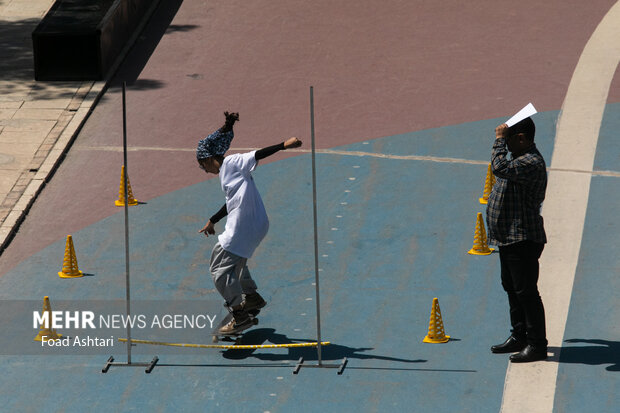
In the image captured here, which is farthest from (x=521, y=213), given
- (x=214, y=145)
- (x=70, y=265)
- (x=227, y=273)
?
(x=70, y=265)

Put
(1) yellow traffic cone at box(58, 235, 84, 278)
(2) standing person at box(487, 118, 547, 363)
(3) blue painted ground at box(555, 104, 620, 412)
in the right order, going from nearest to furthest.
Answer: (3) blue painted ground at box(555, 104, 620, 412), (2) standing person at box(487, 118, 547, 363), (1) yellow traffic cone at box(58, 235, 84, 278)

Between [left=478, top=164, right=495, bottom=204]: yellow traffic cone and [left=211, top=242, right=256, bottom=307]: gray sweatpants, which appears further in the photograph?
[left=478, top=164, right=495, bottom=204]: yellow traffic cone

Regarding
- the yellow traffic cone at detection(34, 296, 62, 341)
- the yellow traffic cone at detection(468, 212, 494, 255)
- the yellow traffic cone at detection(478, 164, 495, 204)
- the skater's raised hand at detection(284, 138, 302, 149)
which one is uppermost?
the skater's raised hand at detection(284, 138, 302, 149)

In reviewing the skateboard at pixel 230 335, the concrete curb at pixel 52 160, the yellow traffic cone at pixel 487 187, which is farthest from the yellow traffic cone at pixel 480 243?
the concrete curb at pixel 52 160

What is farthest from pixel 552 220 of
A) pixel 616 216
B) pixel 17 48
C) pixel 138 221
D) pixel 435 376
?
pixel 17 48

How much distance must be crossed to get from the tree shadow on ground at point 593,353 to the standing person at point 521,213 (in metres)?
0.33

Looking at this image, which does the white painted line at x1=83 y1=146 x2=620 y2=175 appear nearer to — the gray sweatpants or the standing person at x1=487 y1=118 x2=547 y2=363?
the standing person at x1=487 y1=118 x2=547 y2=363

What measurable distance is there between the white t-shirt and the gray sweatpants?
0.25 ft

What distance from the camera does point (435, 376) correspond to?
10.3 meters

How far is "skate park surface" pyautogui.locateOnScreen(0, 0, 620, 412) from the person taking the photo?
10297 mm

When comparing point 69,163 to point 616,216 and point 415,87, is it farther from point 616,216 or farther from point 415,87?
point 616,216

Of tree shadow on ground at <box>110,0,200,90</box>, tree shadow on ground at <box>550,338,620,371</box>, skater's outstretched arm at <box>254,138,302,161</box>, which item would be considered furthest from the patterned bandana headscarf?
tree shadow on ground at <box>110,0,200,90</box>

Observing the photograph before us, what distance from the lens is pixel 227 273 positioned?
10828 millimetres

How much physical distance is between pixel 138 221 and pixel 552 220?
4.75 meters
